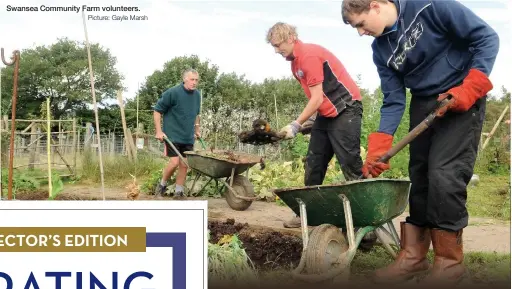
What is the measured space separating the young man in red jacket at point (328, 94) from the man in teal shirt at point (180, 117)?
6.12ft

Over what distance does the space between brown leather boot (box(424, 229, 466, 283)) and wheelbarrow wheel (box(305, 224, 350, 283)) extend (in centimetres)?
42

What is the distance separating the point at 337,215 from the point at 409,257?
44 cm

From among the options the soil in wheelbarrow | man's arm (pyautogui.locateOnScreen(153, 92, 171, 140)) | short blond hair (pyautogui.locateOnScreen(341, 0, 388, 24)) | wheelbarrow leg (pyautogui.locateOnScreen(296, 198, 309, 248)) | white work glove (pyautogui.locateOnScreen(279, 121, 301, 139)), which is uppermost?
short blond hair (pyautogui.locateOnScreen(341, 0, 388, 24))

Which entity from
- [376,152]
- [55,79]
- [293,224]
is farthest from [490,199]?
[55,79]

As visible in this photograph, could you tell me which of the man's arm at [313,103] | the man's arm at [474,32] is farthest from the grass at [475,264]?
the man's arm at [474,32]

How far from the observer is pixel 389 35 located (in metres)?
3.00

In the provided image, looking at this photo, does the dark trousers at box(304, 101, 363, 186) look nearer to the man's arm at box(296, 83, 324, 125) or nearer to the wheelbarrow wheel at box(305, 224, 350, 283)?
the man's arm at box(296, 83, 324, 125)

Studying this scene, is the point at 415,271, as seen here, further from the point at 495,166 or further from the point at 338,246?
the point at 495,166

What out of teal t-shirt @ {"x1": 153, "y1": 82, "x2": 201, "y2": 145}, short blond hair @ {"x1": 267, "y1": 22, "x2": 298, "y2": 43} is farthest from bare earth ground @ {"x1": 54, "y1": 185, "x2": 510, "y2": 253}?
short blond hair @ {"x1": 267, "y1": 22, "x2": 298, "y2": 43}

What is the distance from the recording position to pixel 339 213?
293cm

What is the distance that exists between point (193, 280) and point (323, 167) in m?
1.79

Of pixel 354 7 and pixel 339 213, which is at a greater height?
pixel 354 7

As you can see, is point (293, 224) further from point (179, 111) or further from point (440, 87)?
point (179, 111)

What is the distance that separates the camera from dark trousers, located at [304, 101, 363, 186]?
147 inches
